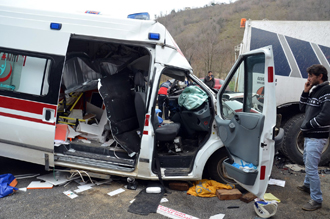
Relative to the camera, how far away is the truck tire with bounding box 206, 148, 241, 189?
376 centimetres

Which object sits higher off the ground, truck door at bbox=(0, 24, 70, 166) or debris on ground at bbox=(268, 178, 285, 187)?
truck door at bbox=(0, 24, 70, 166)

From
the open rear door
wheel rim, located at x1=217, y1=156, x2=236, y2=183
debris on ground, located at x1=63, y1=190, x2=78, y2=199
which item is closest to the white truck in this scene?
wheel rim, located at x1=217, y1=156, x2=236, y2=183

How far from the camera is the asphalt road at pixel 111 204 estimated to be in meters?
3.00

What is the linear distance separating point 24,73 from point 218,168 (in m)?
3.01

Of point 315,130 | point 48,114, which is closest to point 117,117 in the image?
point 48,114

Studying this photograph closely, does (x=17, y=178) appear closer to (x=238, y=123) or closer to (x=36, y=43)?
(x=36, y=43)

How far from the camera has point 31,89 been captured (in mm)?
3529

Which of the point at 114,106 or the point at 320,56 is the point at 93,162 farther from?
the point at 320,56

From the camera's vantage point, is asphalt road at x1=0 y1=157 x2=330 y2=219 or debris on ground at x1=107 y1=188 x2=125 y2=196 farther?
debris on ground at x1=107 y1=188 x2=125 y2=196

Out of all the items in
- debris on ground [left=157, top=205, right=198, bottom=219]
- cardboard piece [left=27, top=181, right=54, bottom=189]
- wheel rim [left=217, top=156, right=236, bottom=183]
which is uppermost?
wheel rim [left=217, top=156, right=236, bottom=183]

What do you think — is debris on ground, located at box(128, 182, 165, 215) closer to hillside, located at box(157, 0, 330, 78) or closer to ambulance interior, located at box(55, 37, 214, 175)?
ambulance interior, located at box(55, 37, 214, 175)

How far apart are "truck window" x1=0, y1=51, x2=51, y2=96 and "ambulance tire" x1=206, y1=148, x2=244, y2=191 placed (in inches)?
97.3

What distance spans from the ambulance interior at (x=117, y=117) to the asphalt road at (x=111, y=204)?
38cm

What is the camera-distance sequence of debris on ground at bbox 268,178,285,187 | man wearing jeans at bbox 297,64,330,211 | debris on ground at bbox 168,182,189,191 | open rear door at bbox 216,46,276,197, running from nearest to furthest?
1. open rear door at bbox 216,46,276,197
2. man wearing jeans at bbox 297,64,330,211
3. debris on ground at bbox 168,182,189,191
4. debris on ground at bbox 268,178,285,187
